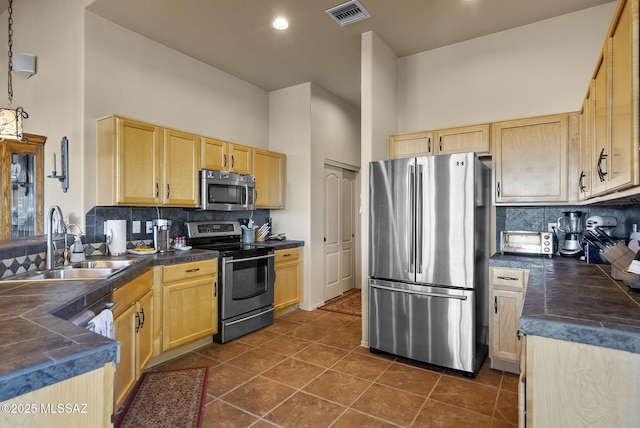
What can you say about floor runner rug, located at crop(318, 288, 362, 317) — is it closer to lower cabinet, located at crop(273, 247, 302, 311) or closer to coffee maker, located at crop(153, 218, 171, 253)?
lower cabinet, located at crop(273, 247, 302, 311)

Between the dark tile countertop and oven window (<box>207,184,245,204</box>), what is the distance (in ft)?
9.65

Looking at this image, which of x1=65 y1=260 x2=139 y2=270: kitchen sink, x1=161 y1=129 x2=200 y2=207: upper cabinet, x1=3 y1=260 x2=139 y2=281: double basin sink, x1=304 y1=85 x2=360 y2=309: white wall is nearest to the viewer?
x1=3 y1=260 x2=139 y2=281: double basin sink

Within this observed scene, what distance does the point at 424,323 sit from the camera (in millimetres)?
2865

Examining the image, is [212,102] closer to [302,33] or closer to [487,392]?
[302,33]

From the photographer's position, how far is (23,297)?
4.84ft

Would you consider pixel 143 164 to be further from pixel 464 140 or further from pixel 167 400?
pixel 464 140

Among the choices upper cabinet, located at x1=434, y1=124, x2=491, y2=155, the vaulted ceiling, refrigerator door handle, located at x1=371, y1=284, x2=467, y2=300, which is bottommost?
refrigerator door handle, located at x1=371, y1=284, x2=467, y2=300

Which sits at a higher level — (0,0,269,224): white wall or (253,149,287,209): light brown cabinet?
(0,0,269,224): white wall

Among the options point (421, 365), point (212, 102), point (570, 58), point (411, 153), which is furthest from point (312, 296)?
point (570, 58)

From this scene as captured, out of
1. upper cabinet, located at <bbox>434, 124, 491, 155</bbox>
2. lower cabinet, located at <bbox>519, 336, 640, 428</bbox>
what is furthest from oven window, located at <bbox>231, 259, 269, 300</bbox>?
lower cabinet, located at <bbox>519, 336, 640, 428</bbox>

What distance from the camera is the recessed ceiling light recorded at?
316cm

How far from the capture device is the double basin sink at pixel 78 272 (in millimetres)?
1992

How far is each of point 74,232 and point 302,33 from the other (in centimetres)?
274

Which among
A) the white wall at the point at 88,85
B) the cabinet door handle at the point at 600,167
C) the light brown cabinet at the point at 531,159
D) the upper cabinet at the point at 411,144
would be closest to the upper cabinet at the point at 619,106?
the cabinet door handle at the point at 600,167
